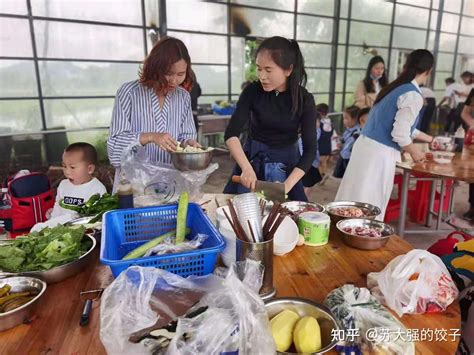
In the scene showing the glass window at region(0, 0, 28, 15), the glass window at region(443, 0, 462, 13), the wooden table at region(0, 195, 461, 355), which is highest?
the glass window at region(443, 0, 462, 13)

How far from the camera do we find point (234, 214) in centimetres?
106

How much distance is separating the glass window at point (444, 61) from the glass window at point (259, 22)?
18.7ft

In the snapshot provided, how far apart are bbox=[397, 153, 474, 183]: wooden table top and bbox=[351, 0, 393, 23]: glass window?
6.29 metres

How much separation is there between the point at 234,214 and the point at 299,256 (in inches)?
15.3

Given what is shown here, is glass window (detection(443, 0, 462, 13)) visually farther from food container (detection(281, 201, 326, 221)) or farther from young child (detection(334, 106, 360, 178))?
food container (detection(281, 201, 326, 221))

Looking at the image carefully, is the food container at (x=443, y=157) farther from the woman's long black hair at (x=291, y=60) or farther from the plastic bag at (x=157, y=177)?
the plastic bag at (x=157, y=177)

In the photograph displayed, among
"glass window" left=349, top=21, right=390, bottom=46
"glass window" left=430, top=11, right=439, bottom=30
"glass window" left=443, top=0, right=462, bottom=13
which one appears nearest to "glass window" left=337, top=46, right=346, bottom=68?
"glass window" left=349, top=21, right=390, bottom=46

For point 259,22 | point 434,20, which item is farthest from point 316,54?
point 434,20

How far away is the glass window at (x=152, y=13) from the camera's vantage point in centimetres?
599

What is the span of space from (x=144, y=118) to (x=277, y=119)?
30.2 inches

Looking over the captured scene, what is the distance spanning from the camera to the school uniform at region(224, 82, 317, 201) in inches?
80.4

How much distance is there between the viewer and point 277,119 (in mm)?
2051

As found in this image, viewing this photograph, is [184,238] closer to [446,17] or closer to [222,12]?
[222,12]

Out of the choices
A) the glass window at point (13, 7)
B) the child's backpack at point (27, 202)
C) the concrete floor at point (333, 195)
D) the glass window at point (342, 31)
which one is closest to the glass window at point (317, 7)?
the glass window at point (342, 31)
